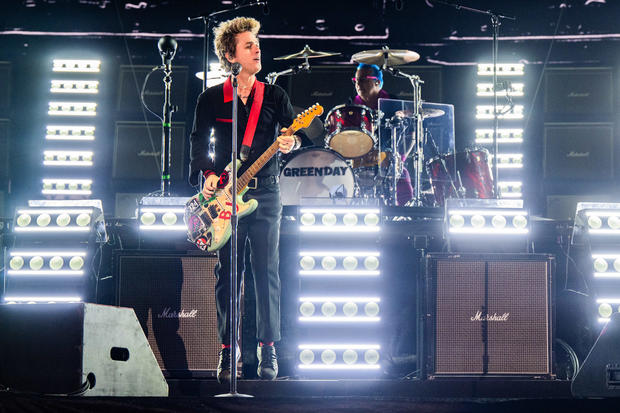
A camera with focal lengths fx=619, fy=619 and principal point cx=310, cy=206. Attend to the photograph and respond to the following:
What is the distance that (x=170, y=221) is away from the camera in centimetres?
378

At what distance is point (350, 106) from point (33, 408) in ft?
13.9

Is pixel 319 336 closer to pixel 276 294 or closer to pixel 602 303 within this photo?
pixel 276 294

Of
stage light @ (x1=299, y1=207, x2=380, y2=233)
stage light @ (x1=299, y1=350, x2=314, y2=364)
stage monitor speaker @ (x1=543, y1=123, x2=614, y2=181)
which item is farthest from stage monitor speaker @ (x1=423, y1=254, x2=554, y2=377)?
stage monitor speaker @ (x1=543, y1=123, x2=614, y2=181)

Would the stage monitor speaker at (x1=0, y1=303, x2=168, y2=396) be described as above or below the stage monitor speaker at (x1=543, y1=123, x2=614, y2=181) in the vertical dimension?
below

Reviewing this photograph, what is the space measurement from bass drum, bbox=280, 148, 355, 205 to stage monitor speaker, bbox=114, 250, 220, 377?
1.87 m

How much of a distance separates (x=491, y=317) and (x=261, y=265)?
4.47ft

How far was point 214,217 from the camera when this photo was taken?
3361 mm

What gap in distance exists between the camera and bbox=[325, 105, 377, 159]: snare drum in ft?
18.5

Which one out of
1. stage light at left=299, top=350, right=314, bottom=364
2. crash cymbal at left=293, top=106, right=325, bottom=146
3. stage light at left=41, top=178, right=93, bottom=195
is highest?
crash cymbal at left=293, top=106, right=325, bottom=146

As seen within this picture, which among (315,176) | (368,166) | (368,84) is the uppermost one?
(368,84)

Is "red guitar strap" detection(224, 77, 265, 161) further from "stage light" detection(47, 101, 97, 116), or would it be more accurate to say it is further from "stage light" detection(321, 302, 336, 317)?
"stage light" detection(47, 101, 97, 116)

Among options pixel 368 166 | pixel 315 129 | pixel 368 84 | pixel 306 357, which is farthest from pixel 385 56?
pixel 306 357

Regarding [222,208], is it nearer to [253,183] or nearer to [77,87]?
[253,183]

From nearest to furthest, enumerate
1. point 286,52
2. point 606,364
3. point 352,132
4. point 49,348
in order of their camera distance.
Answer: point 49,348, point 606,364, point 352,132, point 286,52
